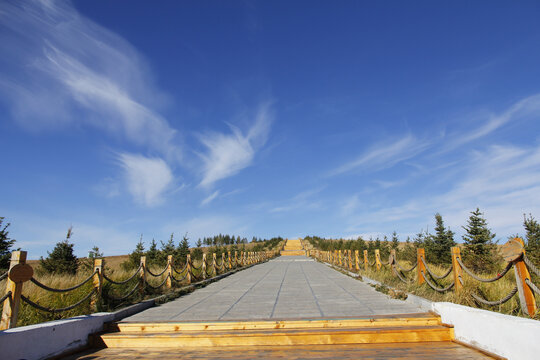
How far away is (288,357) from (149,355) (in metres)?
2.11

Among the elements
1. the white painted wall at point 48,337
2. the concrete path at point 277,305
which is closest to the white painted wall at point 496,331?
the concrete path at point 277,305

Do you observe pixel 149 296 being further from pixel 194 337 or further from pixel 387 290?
pixel 387 290

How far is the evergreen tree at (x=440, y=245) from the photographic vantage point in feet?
68.9

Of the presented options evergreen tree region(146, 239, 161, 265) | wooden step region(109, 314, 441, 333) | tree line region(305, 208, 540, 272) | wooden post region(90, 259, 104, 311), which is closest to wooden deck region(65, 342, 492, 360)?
wooden step region(109, 314, 441, 333)

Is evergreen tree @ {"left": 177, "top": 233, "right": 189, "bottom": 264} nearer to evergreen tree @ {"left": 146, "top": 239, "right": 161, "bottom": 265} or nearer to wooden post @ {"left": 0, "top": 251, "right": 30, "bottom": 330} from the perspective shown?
evergreen tree @ {"left": 146, "top": 239, "right": 161, "bottom": 265}

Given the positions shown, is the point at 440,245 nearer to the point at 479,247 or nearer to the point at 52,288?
the point at 479,247

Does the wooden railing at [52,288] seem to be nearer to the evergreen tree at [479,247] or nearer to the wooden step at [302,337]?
the wooden step at [302,337]

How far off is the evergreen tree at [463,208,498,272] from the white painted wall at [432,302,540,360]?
1144 cm

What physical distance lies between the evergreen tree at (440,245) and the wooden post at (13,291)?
72.4ft

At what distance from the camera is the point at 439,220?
23.9m

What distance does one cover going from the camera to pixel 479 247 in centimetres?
1714

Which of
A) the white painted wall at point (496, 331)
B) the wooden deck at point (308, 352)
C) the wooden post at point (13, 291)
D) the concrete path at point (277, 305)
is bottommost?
the wooden deck at point (308, 352)

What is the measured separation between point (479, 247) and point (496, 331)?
15.7 metres

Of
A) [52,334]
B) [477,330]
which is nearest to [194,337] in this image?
[52,334]
